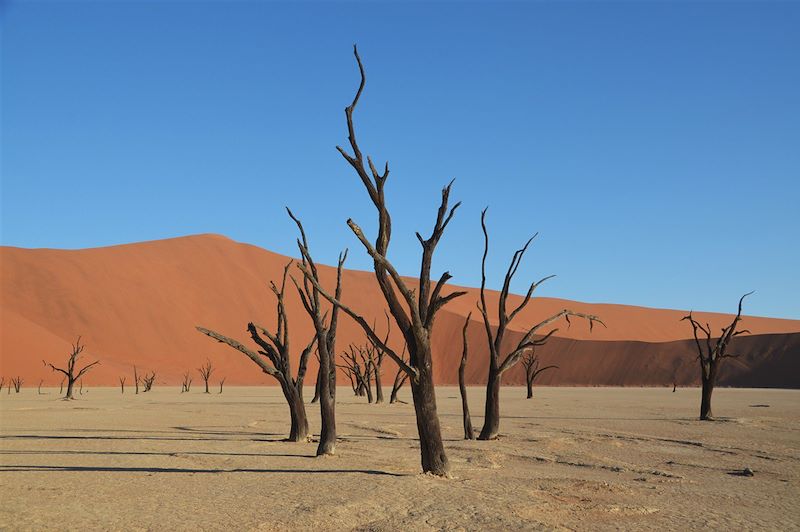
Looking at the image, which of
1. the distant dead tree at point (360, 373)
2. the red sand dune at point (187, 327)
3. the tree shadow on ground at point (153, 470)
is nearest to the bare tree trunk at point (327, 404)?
the tree shadow on ground at point (153, 470)

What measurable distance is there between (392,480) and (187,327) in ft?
242

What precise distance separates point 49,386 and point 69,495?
56.9m

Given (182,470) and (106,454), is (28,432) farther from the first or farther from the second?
(182,470)

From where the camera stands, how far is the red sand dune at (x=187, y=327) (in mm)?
70125

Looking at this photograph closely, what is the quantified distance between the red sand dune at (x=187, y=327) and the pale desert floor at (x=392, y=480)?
52007 millimetres

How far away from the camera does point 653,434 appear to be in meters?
18.1

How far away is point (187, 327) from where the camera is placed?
8012 cm

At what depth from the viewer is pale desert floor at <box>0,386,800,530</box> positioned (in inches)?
307

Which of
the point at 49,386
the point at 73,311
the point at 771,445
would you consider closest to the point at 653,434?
the point at 771,445

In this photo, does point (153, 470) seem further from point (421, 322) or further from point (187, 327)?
point (187, 327)

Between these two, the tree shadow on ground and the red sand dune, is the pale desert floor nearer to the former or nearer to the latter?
the tree shadow on ground

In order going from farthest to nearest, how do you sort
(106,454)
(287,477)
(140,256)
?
(140,256) → (106,454) → (287,477)

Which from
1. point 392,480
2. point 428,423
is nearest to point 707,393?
point 428,423

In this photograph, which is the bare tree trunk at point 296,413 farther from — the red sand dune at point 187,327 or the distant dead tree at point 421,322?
the red sand dune at point 187,327
